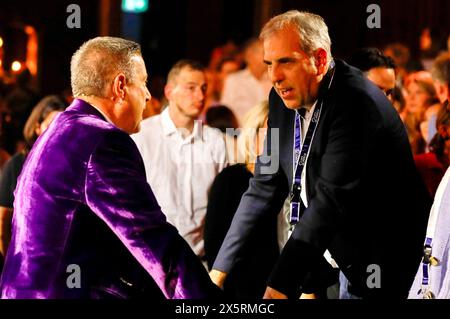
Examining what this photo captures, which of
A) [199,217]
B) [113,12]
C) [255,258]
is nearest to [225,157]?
[199,217]

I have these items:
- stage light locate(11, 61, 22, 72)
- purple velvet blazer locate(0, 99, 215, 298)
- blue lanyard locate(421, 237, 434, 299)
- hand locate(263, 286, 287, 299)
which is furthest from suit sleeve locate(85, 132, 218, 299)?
stage light locate(11, 61, 22, 72)

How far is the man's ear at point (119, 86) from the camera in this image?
3.27 m

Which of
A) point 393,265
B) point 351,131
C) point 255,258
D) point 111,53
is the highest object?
point 111,53

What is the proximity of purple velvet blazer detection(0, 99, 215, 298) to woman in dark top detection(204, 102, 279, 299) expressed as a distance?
1815 millimetres

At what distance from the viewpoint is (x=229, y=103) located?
9547mm

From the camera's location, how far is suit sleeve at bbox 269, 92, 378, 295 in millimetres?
3443

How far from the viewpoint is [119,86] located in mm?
3273

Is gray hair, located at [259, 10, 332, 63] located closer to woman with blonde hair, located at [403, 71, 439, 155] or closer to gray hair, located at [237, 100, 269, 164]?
gray hair, located at [237, 100, 269, 164]

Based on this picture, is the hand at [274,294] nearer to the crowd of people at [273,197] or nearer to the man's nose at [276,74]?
the crowd of people at [273,197]

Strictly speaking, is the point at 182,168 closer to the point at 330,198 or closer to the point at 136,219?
the point at 330,198

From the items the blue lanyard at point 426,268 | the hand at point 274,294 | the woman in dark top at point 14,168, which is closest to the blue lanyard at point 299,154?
the hand at point 274,294

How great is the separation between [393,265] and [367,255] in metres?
0.11

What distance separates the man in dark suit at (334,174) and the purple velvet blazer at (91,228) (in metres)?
0.57

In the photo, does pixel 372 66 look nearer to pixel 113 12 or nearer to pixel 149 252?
pixel 149 252
